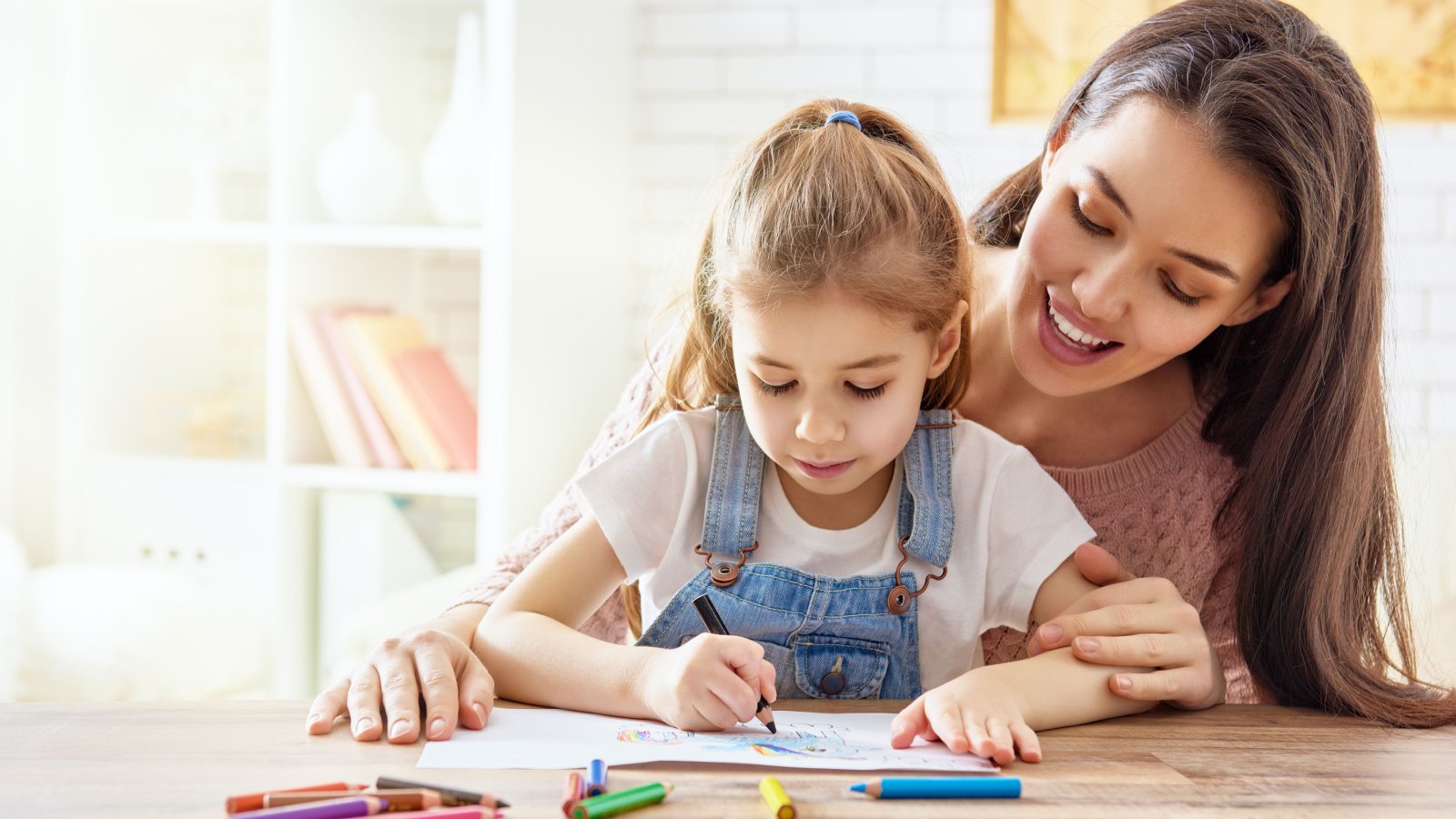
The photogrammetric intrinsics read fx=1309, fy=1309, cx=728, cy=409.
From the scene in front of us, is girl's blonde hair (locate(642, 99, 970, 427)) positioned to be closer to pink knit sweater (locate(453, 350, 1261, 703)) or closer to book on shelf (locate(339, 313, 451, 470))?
pink knit sweater (locate(453, 350, 1261, 703))

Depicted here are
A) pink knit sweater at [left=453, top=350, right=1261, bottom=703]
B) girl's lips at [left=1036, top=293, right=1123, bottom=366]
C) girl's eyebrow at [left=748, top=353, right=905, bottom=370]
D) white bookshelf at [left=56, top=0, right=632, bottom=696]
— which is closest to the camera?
girl's eyebrow at [left=748, top=353, right=905, bottom=370]

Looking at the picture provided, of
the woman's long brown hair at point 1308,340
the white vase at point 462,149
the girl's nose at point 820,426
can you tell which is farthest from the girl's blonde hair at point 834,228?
the white vase at point 462,149

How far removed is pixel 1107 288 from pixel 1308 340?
0.81 ft

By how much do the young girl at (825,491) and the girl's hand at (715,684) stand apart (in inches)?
0.9

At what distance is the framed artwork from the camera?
8.82ft

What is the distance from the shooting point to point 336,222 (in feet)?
9.23

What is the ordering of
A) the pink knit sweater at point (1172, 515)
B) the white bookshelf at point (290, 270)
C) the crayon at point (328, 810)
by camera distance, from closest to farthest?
the crayon at point (328, 810)
the pink knit sweater at point (1172, 515)
the white bookshelf at point (290, 270)

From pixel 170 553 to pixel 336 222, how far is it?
2.71 ft

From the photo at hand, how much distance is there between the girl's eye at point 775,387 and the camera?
1.16 m

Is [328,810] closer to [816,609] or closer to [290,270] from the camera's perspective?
[816,609]

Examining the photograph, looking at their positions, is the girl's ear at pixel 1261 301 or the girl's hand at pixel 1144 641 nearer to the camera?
the girl's hand at pixel 1144 641

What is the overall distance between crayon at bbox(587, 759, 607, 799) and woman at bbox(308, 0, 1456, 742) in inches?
9.8

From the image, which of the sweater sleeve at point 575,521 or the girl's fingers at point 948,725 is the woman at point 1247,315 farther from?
the girl's fingers at point 948,725

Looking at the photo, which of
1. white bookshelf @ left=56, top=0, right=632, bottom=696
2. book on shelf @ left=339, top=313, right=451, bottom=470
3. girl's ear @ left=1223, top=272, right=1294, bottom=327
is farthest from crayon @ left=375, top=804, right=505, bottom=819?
book on shelf @ left=339, top=313, right=451, bottom=470
